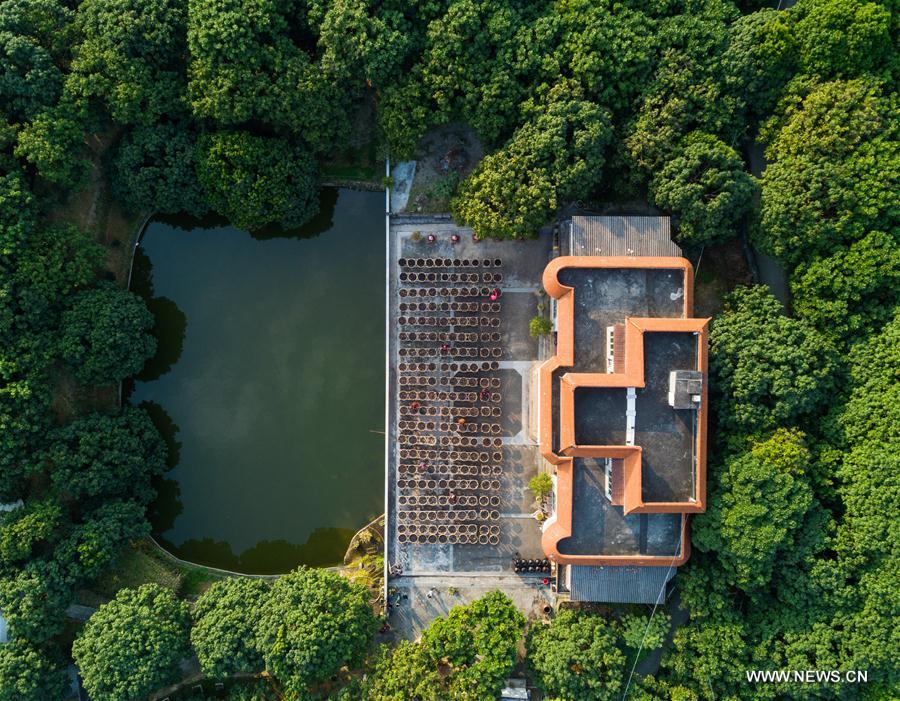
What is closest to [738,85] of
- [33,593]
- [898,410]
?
[898,410]

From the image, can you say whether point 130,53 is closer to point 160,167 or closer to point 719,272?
point 160,167

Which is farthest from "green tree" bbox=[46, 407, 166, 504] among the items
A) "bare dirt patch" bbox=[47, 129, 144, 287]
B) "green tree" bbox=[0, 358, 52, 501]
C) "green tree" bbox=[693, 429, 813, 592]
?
"green tree" bbox=[693, 429, 813, 592]

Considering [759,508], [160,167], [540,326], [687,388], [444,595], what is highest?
[160,167]

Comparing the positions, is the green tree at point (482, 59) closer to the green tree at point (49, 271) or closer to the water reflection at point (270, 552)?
the green tree at point (49, 271)

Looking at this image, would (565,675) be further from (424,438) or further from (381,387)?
(381,387)

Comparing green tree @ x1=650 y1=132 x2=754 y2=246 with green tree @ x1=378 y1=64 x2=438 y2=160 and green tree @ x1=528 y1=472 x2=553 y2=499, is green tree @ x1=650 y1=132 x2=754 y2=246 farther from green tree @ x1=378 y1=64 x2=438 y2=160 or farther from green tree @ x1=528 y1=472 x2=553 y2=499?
green tree @ x1=528 y1=472 x2=553 y2=499

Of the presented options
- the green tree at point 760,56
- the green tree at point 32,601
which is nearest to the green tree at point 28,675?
the green tree at point 32,601

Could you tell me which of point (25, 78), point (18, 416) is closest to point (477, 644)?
point (18, 416)
